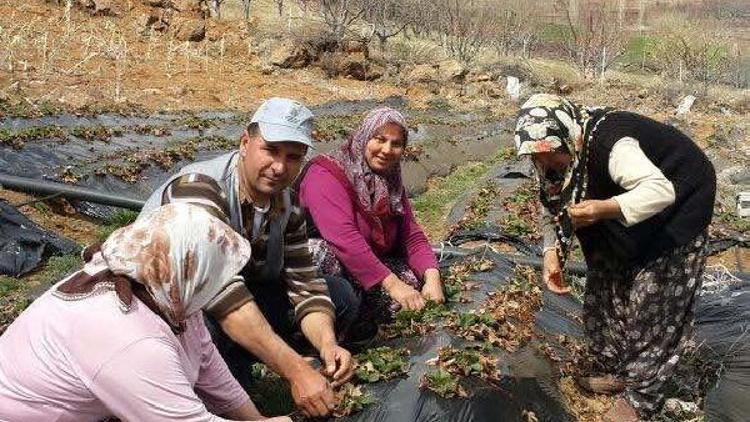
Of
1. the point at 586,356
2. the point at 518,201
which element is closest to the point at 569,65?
the point at 518,201

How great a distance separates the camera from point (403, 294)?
378 cm

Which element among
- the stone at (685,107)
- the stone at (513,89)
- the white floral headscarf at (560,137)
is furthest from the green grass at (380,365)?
the stone at (513,89)

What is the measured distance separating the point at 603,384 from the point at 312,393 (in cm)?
187

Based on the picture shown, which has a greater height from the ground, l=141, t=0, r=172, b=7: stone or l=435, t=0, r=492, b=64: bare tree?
l=141, t=0, r=172, b=7: stone

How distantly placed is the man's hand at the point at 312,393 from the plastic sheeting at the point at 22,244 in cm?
377

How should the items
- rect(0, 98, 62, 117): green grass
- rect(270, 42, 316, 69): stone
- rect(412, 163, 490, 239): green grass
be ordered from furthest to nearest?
1. rect(270, 42, 316, 69): stone
2. rect(0, 98, 62, 117): green grass
3. rect(412, 163, 490, 239): green grass

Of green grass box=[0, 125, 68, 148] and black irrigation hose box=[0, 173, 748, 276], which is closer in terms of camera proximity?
black irrigation hose box=[0, 173, 748, 276]

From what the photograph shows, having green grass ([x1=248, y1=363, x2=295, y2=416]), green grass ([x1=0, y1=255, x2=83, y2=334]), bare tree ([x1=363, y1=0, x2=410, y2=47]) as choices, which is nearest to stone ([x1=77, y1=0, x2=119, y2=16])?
bare tree ([x1=363, y1=0, x2=410, y2=47])

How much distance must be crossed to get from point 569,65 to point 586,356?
42.9 m

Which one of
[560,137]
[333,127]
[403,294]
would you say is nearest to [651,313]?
[560,137]

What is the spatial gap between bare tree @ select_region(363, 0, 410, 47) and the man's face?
2977 centimetres

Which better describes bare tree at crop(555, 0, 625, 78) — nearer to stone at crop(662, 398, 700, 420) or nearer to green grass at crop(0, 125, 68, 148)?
green grass at crop(0, 125, 68, 148)

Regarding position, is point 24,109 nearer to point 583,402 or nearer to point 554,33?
point 583,402

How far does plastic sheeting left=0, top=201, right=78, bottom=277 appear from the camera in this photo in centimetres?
568
